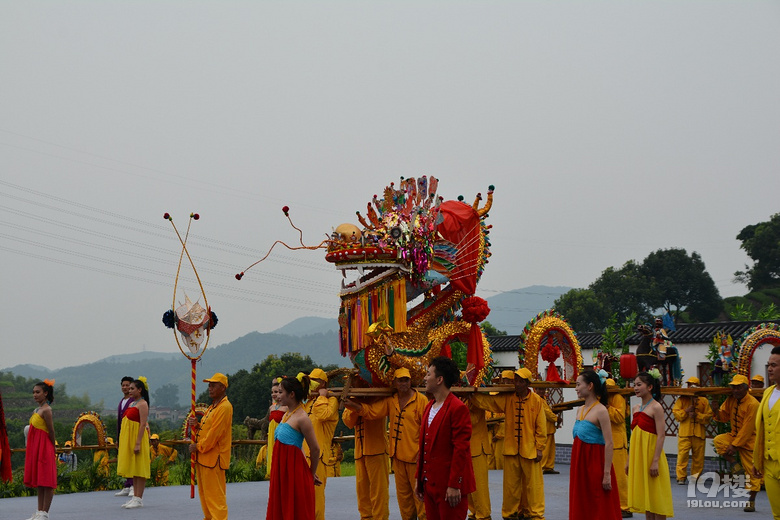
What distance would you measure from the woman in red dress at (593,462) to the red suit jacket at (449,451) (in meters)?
1.39

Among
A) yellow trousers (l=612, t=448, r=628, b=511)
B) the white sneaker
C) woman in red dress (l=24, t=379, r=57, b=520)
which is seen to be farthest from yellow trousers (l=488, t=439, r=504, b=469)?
woman in red dress (l=24, t=379, r=57, b=520)

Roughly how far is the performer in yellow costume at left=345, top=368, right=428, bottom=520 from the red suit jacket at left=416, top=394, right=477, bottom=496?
8.47 ft

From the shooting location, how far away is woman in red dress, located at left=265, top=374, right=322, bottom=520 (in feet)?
22.6

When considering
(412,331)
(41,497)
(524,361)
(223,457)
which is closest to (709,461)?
(524,361)

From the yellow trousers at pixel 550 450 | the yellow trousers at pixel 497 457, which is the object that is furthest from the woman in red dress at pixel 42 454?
the yellow trousers at pixel 497 457

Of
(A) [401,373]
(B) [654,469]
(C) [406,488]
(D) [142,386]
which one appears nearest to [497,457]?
(D) [142,386]

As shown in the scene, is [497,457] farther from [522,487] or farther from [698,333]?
[522,487]

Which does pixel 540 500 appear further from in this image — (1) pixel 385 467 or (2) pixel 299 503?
(2) pixel 299 503

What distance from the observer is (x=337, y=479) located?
15.1 meters

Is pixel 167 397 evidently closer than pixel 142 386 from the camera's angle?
No

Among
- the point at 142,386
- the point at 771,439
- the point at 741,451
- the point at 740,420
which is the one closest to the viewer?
the point at 771,439

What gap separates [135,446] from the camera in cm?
1104

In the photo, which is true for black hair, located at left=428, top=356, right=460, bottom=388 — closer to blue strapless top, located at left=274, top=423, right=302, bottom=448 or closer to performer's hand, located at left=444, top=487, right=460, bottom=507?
performer's hand, located at left=444, top=487, right=460, bottom=507

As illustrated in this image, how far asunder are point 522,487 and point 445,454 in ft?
A: 13.2
